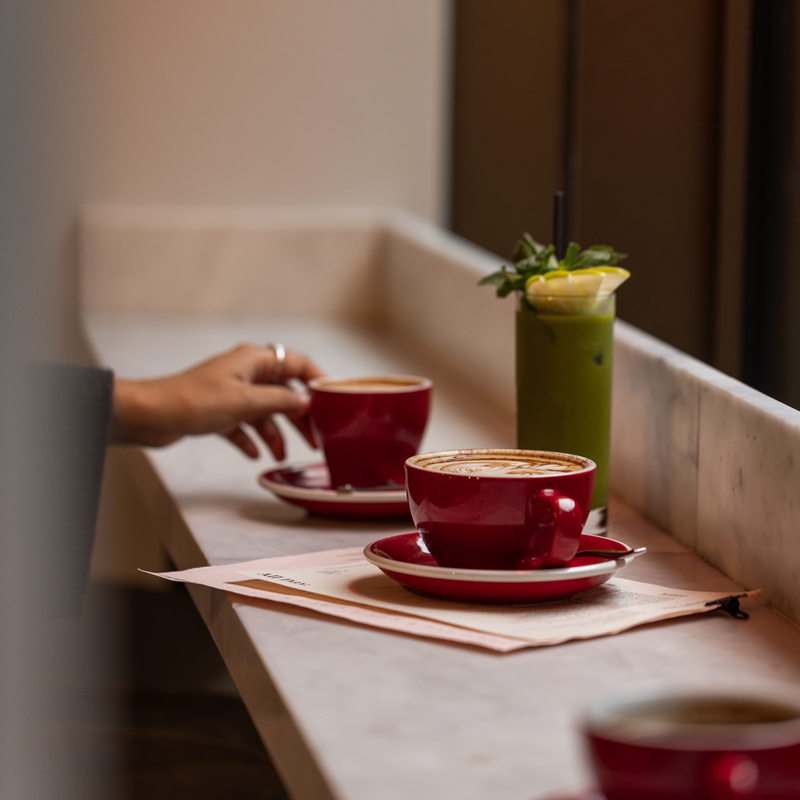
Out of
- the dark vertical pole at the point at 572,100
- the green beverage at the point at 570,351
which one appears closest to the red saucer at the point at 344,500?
the green beverage at the point at 570,351

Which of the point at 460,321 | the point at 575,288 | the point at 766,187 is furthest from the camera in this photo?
the point at 460,321

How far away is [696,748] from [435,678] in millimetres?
235

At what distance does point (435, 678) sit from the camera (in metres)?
0.56

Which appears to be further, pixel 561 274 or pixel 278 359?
pixel 278 359

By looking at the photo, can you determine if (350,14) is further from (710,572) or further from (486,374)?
(710,572)

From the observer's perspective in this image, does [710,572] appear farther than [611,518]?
No

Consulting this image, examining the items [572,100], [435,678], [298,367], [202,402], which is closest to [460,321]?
[572,100]

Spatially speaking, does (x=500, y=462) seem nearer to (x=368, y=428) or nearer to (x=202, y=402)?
(x=368, y=428)

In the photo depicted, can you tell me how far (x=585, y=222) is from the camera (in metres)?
1.41

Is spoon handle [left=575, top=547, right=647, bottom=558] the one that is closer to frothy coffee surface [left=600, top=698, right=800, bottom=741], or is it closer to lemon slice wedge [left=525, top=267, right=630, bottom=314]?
lemon slice wedge [left=525, top=267, right=630, bottom=314]

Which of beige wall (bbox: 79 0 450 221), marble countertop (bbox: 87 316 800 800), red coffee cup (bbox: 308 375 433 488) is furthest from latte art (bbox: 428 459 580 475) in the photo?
beige wall (bbox: 79 0 450 221)

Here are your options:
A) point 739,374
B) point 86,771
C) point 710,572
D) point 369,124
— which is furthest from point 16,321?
point 710,572

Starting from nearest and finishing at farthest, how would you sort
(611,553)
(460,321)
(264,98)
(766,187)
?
(611,553) < (766,187) < (460,321) < (264,98)

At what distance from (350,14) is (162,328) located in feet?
2.29
